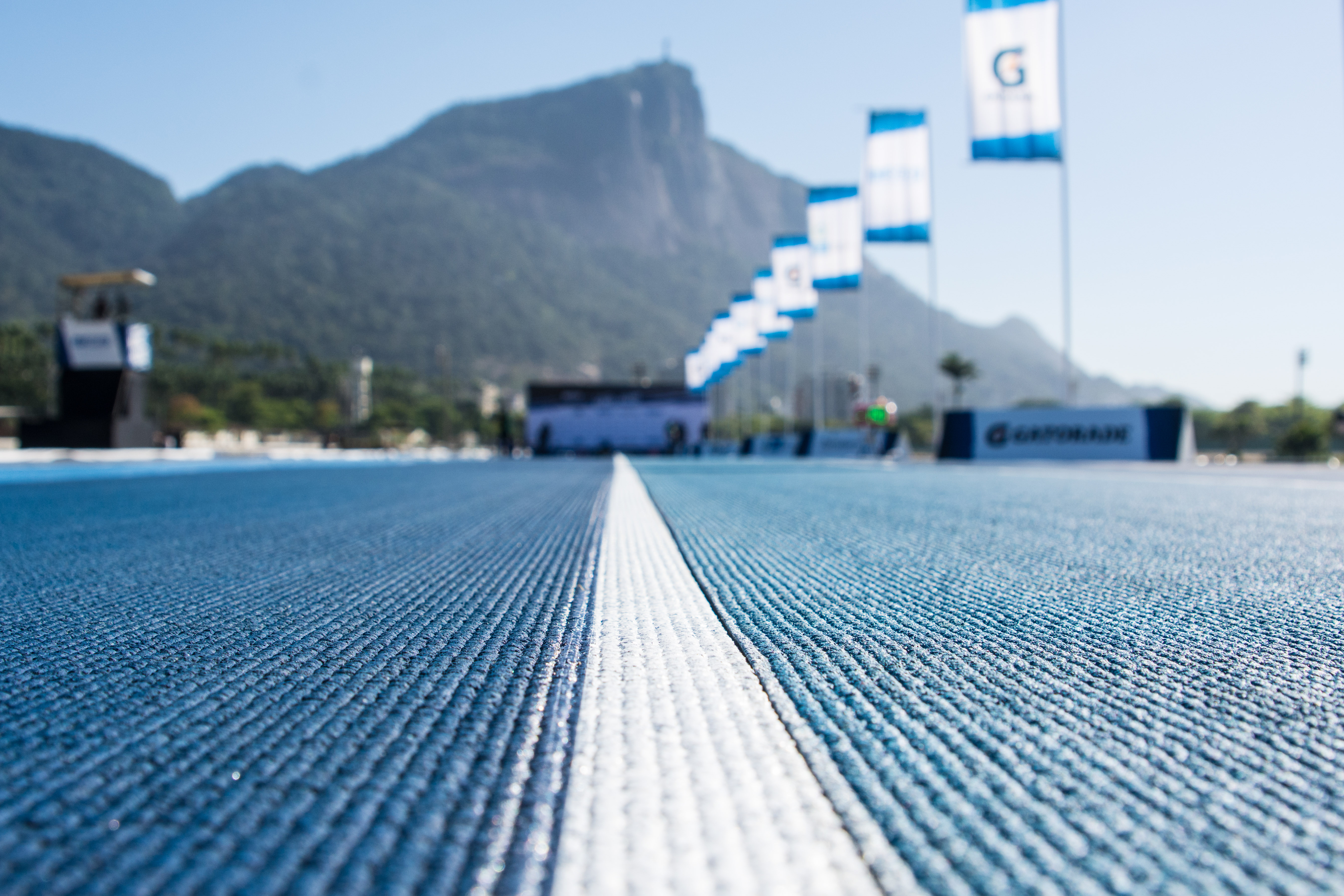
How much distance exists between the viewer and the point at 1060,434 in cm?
1394

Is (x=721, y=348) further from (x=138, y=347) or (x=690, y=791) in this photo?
(x=690, y=791)

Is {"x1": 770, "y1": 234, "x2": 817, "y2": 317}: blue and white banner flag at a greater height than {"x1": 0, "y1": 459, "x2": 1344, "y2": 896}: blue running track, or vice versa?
{"x1": 770, "y1": 234, "x2": 817, "y2": 317}: blue and white banner flag

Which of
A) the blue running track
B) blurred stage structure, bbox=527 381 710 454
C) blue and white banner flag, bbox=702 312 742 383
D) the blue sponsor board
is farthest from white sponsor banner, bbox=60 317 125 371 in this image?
the blue running track

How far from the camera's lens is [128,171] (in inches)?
5773

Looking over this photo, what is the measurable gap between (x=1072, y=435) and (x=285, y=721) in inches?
579

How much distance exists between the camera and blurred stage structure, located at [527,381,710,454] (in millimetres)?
45000

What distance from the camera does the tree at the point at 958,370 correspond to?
215 feet

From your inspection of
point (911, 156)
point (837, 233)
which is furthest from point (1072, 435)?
point (837, 233)

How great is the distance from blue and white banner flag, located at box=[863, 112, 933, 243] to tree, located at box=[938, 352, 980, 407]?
49837 mm

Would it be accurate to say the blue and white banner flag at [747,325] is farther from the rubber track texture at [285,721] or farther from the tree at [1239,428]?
the tree at [1239,428]

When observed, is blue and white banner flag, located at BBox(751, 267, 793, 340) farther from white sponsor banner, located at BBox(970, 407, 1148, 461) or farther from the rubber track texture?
the rubber track texture

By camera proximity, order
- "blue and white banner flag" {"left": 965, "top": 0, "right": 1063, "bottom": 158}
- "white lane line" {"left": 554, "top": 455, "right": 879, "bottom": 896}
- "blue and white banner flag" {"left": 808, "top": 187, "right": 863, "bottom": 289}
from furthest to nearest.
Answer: "blue and white banner flag" {"left": 808, "top": 187, "right": 863, "bottom": 289}
"blue and white banner flag" {"left": 965, "top": 0, "right": 1063, "bottom": 158}
"white lane line" {"left": 554, "top": 455, "right": 879, "bottom": 896}

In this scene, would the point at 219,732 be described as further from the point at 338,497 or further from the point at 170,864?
the point at 338,497

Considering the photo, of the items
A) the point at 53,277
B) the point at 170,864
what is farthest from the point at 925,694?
the point at 53,277
